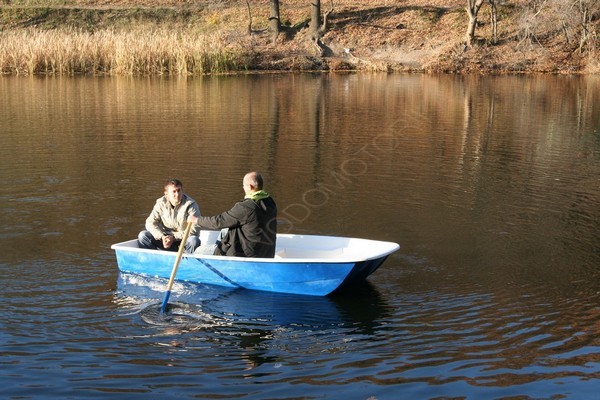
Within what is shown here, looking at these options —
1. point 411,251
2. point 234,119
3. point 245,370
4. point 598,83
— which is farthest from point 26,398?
point 598,83

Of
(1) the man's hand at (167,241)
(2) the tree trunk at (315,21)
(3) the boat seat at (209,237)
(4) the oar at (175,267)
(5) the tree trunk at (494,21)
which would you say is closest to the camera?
(4) the oar at (175,267)

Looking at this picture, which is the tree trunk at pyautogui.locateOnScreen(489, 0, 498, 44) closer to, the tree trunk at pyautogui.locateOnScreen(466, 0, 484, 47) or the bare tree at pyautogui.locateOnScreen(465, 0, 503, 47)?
the bare tree at pyautogui.locateOnScreen(465, 0, 503, 47)

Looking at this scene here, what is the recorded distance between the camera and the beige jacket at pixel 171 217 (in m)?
9.92

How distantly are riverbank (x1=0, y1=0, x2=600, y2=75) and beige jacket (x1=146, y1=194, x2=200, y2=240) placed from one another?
25.9 m

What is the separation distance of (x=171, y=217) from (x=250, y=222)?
137cm

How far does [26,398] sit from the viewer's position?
22.0ft

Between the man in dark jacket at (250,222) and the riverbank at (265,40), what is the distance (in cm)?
2696

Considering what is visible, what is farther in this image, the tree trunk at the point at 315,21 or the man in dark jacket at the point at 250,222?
the tree trunk at the point at 315,21

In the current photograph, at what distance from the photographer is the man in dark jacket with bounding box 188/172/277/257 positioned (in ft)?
29.6

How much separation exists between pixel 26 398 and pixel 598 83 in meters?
32.0

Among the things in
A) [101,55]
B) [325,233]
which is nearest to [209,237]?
[325,233]

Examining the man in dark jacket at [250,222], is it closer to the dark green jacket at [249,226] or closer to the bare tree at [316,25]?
the dark green jacket at [249,226]

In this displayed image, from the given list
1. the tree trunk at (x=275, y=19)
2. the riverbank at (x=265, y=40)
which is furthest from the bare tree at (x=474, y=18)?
the tree trunk at (x=275, y=19)

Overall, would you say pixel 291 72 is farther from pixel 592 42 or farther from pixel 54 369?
pixel 54 369
